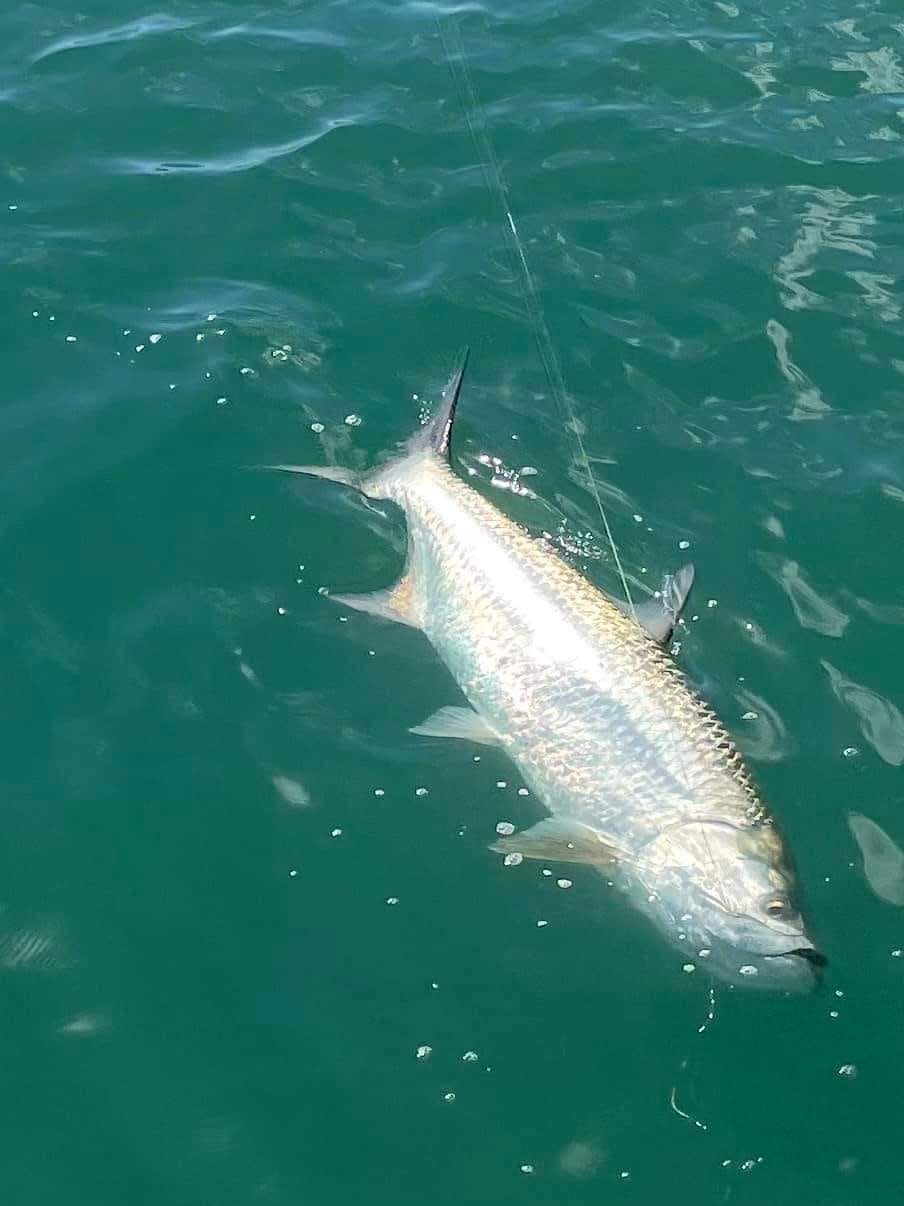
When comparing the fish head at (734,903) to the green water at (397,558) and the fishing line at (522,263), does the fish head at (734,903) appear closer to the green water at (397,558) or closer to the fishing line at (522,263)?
the green water at (397,558)

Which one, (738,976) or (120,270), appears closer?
(738,976)

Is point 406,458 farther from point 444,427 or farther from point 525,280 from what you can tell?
point 525,280

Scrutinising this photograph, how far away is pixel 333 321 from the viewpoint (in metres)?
10.2

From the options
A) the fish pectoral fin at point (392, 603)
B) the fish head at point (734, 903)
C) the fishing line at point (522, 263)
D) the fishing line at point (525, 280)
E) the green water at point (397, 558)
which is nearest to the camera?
the green water at point (397, 558)

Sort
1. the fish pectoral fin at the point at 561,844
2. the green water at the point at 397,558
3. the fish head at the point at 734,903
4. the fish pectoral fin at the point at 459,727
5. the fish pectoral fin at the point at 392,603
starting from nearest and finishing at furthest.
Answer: the green water at the point at 397,558 < the fish head at the point at 734,903 < the fish pectoral fin at the point at 561,844 < the fish pectoral fin at the point at 459,727 < the fish pectoral fin at the point at 392,603

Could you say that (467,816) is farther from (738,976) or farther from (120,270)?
(120,270)

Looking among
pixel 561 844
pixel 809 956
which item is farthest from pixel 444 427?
pixel 809 956

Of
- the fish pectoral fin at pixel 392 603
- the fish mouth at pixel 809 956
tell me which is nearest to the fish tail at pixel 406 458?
the fish pectoral fin at pixel 392 603

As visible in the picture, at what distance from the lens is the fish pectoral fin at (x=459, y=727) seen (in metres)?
7.18

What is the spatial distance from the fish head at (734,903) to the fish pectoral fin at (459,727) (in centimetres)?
116

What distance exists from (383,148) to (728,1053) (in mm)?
8780

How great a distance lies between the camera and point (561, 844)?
6.47 metres

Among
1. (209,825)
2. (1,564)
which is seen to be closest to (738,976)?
(209,825)

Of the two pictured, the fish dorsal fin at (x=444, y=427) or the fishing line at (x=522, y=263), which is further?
the fishing line at (x=522, y=263)
